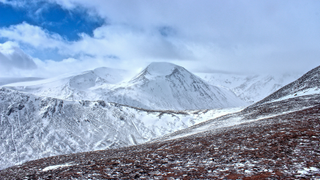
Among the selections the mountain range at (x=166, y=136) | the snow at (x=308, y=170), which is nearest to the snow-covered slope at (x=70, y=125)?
the mountain range at (x=166, y=136)

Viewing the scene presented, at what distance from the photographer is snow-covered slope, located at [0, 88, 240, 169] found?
2271 inches

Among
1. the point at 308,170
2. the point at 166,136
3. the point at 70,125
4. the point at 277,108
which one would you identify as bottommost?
the point at 166,136

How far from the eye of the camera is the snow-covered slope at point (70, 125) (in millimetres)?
57688

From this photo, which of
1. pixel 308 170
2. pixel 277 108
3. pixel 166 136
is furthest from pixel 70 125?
pixel 308 170

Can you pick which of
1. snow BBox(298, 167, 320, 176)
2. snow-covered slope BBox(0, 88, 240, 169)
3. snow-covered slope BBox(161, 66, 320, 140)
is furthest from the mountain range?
snow-covered slope BBox(0, 88, 240, 169)

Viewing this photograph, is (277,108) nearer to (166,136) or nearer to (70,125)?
(166,136)

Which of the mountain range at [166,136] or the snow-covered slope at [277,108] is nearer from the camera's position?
the mountain range at [166,136]

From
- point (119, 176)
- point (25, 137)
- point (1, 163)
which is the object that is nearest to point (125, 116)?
point (25, 137)

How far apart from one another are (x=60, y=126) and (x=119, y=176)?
222 ft

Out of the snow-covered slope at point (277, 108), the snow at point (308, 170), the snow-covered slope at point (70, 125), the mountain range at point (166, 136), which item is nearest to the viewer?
the snow at point (308, 170)

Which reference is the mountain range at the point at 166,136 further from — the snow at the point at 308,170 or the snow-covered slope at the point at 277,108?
the snow-covered slope at the point at 277,108

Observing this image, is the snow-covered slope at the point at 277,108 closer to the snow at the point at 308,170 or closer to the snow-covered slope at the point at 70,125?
the snow at the point at 308,170

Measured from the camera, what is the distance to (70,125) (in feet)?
225

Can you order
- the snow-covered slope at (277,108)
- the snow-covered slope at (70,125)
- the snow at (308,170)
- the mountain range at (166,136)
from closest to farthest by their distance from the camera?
1. the snow at (308,170)
2. the mountain range at (166,136)
3. the snow-covered slope at (277,108)
4. the snow-covered slope at (70,125)
